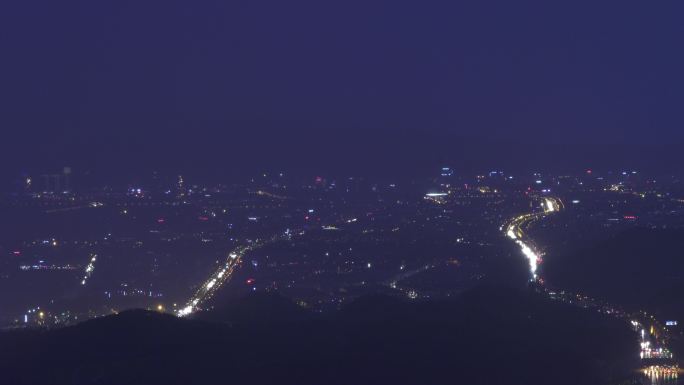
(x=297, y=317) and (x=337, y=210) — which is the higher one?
(x=297, y=317)

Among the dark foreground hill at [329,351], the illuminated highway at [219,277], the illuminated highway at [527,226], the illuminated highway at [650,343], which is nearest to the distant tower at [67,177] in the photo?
the illuminated highway at [219,277]

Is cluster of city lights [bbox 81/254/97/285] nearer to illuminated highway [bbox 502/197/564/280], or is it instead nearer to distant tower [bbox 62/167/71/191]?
illuminated highway [bbox 502/197/564/280]

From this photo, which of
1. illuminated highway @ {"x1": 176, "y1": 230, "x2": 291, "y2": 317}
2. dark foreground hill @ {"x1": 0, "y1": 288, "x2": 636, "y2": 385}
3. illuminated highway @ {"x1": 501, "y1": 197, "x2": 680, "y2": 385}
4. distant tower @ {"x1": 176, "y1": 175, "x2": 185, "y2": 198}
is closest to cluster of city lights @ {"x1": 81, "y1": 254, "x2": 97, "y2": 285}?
illuminated highway @ {"x1": 176, "y1": 230, "x2": 291, "y2": 317}

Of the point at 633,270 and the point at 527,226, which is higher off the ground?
the point at 633,270

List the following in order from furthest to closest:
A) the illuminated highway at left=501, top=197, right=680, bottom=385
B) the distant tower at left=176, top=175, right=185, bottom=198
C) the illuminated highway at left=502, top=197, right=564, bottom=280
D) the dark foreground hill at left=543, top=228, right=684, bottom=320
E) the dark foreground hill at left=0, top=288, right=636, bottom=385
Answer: the distant tower at left=176, top=175, right=185, bottom=198 < the illuminated highway at left=502, top=197, right=564, bottom=280 < the dark foreground hill at left=543, top=228, right=684, bottom=320 < the illuminated highway at left=501, top=197, right=680, bottom=385 < the dark foreground hill at left=0, top=288, right=636, bottom=385

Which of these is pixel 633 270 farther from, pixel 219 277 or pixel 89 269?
pixel 89 269

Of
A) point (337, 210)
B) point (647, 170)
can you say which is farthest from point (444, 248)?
point (647, 170)

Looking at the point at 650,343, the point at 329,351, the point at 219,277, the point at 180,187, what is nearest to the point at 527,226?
the point at 219,277

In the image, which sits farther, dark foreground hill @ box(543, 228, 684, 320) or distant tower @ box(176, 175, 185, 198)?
distant tower @ box(176, 175, 185, 198)

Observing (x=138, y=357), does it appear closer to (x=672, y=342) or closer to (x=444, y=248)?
(x=672, y=342)
